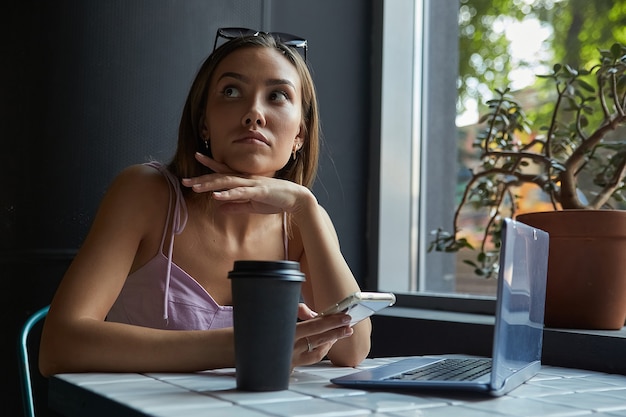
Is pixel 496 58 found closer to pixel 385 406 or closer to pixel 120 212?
pixel 120 212

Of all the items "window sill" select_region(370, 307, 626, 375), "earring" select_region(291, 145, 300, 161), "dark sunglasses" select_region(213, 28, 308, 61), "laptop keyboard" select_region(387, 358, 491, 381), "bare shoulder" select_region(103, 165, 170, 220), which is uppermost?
"dark sunglasses" select_region(213, 28, 308, 61)

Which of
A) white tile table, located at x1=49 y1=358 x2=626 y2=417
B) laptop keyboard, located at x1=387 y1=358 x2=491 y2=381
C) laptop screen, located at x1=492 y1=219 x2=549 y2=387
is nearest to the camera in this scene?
white tile table, located at x1=49 y1=358 x2=626 y2=417

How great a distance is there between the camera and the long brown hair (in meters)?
1.88

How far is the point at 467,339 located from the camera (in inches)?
81.7

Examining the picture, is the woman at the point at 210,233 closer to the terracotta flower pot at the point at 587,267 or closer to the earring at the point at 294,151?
the earring at the point at 294,151

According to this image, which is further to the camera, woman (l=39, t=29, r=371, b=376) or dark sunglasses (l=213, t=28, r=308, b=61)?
dark sunglasses (l=213, t=28, r=308, b=61)

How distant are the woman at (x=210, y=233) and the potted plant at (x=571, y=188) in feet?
1.72

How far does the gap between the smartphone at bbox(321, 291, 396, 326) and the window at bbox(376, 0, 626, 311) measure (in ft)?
4.43

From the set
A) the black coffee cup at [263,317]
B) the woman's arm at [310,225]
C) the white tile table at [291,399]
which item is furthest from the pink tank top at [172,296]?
the black coffee cup at [263,317]

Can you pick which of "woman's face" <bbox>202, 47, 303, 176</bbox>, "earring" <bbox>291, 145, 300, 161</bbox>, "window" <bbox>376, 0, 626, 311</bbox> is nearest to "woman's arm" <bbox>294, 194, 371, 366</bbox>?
"woman's face" <bbox>202, 47, 303, 176</bbox>

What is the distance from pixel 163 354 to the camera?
1.29 m

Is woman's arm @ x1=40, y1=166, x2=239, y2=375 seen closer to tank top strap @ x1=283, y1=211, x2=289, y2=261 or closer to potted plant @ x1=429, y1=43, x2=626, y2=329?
tank top strap @ x1=283, y1=211, x2=289, y2=261

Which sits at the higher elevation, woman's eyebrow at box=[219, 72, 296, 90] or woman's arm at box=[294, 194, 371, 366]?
woman's eyebrow at box=[219, 72, 296, 90]

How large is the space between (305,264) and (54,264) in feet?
2.48
